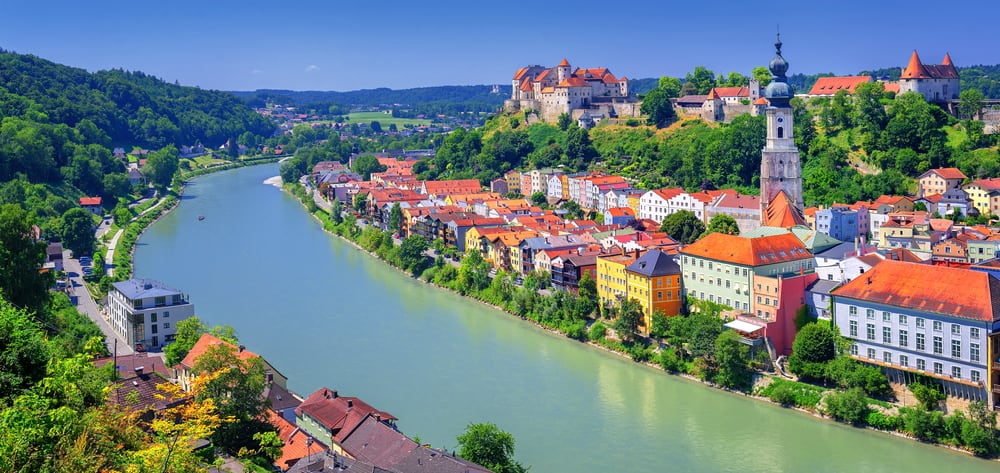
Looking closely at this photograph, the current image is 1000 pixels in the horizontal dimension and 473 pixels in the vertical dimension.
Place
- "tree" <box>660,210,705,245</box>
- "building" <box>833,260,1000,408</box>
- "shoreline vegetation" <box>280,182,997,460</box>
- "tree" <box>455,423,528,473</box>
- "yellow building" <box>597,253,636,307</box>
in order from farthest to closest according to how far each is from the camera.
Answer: "tree" <box>660,210,705,245</box> → "yellow building" <box>597,253,636,307</box> → "building" <box>833,260,1000,408</box> → "shoreline vegetation" <box>280,182,997,460</box> → "tree" <box>455,423,528,473</box>

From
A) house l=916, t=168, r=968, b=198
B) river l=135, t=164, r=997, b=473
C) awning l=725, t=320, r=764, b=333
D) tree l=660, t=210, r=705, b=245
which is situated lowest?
river l=135, t=164, r=997, b=473

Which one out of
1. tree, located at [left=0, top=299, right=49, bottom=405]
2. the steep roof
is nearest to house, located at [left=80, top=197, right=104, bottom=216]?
the steep roof

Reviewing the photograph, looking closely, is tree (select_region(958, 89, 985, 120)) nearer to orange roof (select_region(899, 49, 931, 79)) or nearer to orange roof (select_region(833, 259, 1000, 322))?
orange roof (select_region(899, 49, 931, 79))

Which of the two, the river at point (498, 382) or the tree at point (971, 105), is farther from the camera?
the tree at point (971, 105)

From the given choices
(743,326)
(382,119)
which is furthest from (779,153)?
(382,119)

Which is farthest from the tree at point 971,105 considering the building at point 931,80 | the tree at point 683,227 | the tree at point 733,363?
the tree at point 733,363

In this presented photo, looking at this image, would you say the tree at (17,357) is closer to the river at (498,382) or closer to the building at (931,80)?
the river at (498,382)
